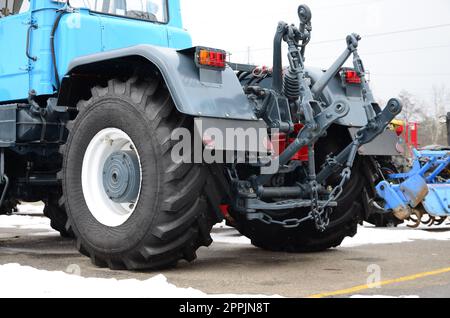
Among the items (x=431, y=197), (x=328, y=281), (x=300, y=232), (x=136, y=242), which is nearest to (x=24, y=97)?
(x=136, y=242)

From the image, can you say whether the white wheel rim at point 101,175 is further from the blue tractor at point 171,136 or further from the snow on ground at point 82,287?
the snow on ground at point 82,287

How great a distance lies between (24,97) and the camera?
23.2 feet

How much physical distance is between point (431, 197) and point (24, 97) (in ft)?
20.0

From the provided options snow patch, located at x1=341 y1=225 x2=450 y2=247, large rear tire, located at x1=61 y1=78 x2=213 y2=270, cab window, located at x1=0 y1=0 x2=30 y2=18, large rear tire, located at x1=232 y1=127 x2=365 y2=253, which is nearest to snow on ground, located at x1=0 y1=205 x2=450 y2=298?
large rear tire, located at x1=61 y1=78 x2=213 y2=270

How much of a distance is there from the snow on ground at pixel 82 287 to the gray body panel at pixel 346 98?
8.25ft

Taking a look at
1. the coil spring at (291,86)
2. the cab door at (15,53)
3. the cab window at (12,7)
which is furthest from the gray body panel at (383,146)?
the cab window at (12,7)

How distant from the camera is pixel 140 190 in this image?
18.1 feet

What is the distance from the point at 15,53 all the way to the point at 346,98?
345 cm

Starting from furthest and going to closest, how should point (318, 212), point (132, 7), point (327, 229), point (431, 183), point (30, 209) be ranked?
point (30, 209)
point (431, 183)
point (132, 7)
point (327, 229)
point (318, 212)

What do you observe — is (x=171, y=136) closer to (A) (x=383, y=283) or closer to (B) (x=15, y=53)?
(A) (x=383, y=283)

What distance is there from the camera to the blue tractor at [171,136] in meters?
5.37

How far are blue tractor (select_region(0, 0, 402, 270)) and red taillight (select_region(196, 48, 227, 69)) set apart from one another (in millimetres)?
17

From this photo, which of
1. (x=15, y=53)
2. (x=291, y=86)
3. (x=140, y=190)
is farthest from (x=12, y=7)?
(x=291, y=86)

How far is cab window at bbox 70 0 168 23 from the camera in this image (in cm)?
726
